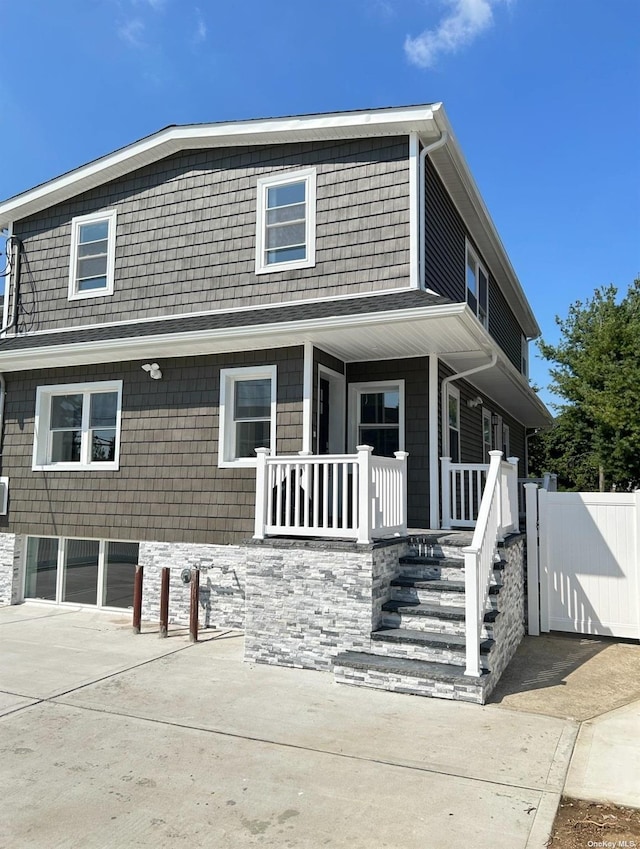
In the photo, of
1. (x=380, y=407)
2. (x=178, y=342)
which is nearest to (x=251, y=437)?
(x=178, y=342)

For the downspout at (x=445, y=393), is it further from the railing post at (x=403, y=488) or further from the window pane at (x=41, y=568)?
the window pane at (x=41, y=568)

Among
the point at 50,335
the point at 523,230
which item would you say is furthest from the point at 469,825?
the point at 523,230

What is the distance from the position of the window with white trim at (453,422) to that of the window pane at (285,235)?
124 inches

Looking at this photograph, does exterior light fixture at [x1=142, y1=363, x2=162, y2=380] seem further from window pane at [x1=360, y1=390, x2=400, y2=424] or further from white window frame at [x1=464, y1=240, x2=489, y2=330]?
white window frame at [x1=464, y1=240, x2=489, y2=330]

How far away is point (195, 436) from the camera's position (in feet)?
28.1

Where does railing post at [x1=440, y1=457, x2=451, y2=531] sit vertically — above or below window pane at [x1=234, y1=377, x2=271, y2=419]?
below

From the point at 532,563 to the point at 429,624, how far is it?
2241 mm

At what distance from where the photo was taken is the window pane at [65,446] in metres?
9.62

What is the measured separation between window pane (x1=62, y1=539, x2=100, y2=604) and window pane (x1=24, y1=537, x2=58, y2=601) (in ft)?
0.91

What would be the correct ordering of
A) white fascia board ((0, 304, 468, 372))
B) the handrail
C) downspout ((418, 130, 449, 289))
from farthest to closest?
downspout ((418, 130, 449, 289)), white fascia board ((0, 304, 468, 372)), the handrail

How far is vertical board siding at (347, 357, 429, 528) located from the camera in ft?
26.9

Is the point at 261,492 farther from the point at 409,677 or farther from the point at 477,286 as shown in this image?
the point at 477,286

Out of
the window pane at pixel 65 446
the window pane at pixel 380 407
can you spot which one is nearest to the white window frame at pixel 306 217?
the window pane at pixel 380 407

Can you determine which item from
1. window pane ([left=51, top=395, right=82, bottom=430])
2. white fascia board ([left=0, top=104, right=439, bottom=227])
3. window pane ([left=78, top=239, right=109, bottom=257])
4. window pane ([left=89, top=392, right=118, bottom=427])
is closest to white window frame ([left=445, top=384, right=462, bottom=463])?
white fascia board ([left=0, top=104, right=439, bottom=227])
